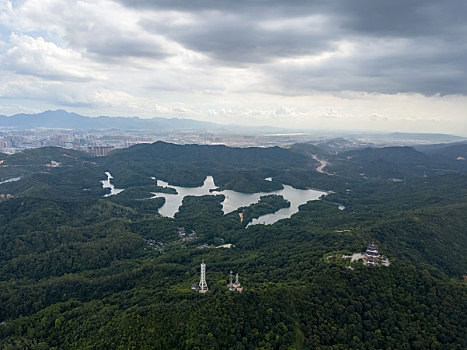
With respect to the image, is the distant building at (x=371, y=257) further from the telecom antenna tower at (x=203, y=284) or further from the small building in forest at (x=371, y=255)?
the telecom antenna tower at (x=203, y=284)

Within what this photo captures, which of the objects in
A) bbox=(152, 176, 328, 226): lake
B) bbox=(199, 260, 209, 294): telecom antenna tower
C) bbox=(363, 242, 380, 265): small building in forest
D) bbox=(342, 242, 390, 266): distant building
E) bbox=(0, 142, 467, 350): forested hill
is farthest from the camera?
bbox=(152, 176, 328, 226): lake

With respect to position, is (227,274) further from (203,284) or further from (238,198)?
(238,198)

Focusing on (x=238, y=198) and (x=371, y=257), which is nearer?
(x=371, y=257)

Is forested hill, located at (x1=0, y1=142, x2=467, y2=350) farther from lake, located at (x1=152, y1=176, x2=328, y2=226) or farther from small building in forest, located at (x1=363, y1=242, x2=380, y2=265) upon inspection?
lake, located at (x1=152, y1=176, x2=328, y2=226)

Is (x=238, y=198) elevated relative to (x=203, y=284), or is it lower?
lower

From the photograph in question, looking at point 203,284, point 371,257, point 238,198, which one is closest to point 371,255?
point 371,257

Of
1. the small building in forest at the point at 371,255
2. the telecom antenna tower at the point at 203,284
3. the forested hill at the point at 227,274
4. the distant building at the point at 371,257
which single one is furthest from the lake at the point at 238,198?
the telecom antenna tower at the point at 203,284

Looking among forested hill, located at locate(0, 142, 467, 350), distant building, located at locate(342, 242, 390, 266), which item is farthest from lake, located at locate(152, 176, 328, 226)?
distant building, located at locate(342, 242, 390, 266)

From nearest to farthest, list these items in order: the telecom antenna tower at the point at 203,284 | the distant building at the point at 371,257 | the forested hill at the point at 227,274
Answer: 1. the forested hill at the point at 227,274
2. the telecom antenna tower at the point at 203,284
3. the distant building at the point at 371,257

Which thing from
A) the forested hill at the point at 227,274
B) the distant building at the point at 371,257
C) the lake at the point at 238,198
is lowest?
the lake at the point at 238,198
